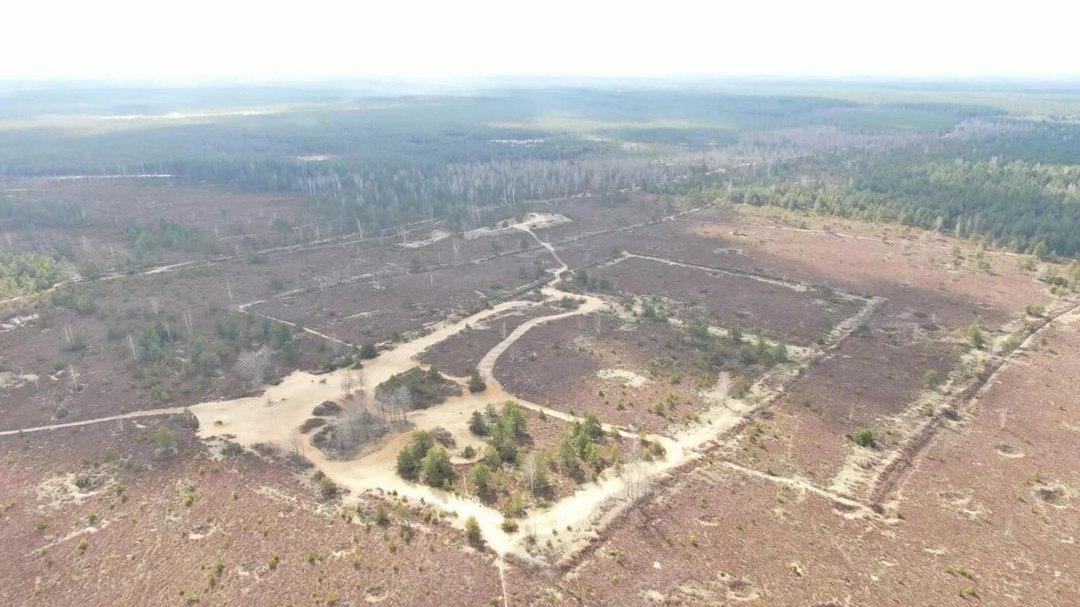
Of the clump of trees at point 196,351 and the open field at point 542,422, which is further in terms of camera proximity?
the clump of trees at point 196,351

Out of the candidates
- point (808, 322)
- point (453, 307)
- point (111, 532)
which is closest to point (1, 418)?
point (111, 532)

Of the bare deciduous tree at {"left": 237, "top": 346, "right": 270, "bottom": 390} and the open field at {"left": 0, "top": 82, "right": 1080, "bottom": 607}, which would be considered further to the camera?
the bare deciduous tree at {"left": 237, "top": 346, "right": 270, "bottom": 390}

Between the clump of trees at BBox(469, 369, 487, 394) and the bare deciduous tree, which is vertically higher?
the bare deciduous tree

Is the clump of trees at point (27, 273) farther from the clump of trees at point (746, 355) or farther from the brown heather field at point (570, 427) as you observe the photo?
the clump of trees at point (746, 355)

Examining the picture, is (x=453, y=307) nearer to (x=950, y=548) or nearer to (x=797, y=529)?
(x=797, y=529)

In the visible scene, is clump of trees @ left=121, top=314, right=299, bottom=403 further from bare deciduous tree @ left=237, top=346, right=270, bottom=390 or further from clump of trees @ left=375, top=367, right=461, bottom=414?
clump of trees @ left=375, top=367, right=461, bottom=414

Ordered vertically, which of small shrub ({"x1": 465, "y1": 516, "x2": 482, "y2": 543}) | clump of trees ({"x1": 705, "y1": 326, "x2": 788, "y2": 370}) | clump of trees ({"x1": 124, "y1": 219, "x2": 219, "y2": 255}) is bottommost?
clump of trees ({"x1": 705, "y1": 326, "x2": 788, "y2": 370})

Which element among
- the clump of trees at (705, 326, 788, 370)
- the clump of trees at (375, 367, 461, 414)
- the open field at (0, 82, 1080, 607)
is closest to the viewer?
the open field at (0, 82, 1080, 607)

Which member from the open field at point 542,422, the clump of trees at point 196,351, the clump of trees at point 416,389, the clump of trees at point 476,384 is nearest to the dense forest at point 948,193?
the open field at point 542,422

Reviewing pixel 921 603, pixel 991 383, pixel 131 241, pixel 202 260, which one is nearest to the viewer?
pixel 921 603

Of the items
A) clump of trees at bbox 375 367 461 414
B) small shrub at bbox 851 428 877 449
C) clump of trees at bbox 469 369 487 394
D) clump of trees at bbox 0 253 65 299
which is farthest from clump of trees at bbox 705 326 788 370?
clump of trees at bbox 0 253 65 299

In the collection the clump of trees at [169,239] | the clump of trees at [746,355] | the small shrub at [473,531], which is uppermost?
the clump of trees at [169,239]
